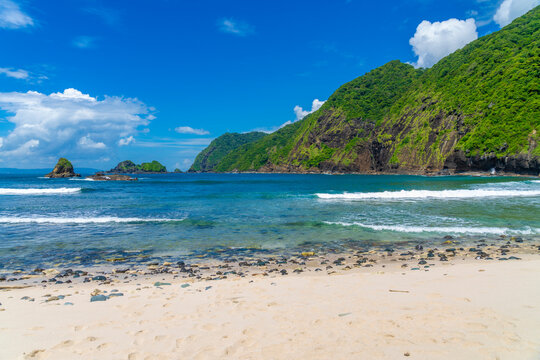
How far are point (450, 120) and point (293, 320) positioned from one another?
126432mm

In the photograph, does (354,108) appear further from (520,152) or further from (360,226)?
(360,226)

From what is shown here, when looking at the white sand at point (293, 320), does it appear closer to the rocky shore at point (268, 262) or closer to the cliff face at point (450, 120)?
the rocky shore at point (268, 262)

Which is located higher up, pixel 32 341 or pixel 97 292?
pixel 32 341

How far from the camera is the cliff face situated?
84.1m

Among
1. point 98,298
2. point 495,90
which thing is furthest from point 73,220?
point 495,90

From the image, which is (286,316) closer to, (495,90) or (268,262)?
(268,262)

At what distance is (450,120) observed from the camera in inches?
4269

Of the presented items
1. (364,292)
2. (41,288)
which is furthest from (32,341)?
(364,292)

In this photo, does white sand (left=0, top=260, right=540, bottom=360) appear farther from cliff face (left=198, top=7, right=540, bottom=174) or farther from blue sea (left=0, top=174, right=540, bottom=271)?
cliff face (left=198, top=7, right=540, bottom=174)

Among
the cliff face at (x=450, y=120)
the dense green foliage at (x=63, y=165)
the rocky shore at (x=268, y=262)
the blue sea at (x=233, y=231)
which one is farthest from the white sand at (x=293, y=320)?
the dense green foliage at (x=63, y=165)

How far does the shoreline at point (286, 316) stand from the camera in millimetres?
4469

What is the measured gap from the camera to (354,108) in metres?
173

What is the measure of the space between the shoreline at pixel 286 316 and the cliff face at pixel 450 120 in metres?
90.6

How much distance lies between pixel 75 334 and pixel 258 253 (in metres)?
8.60
